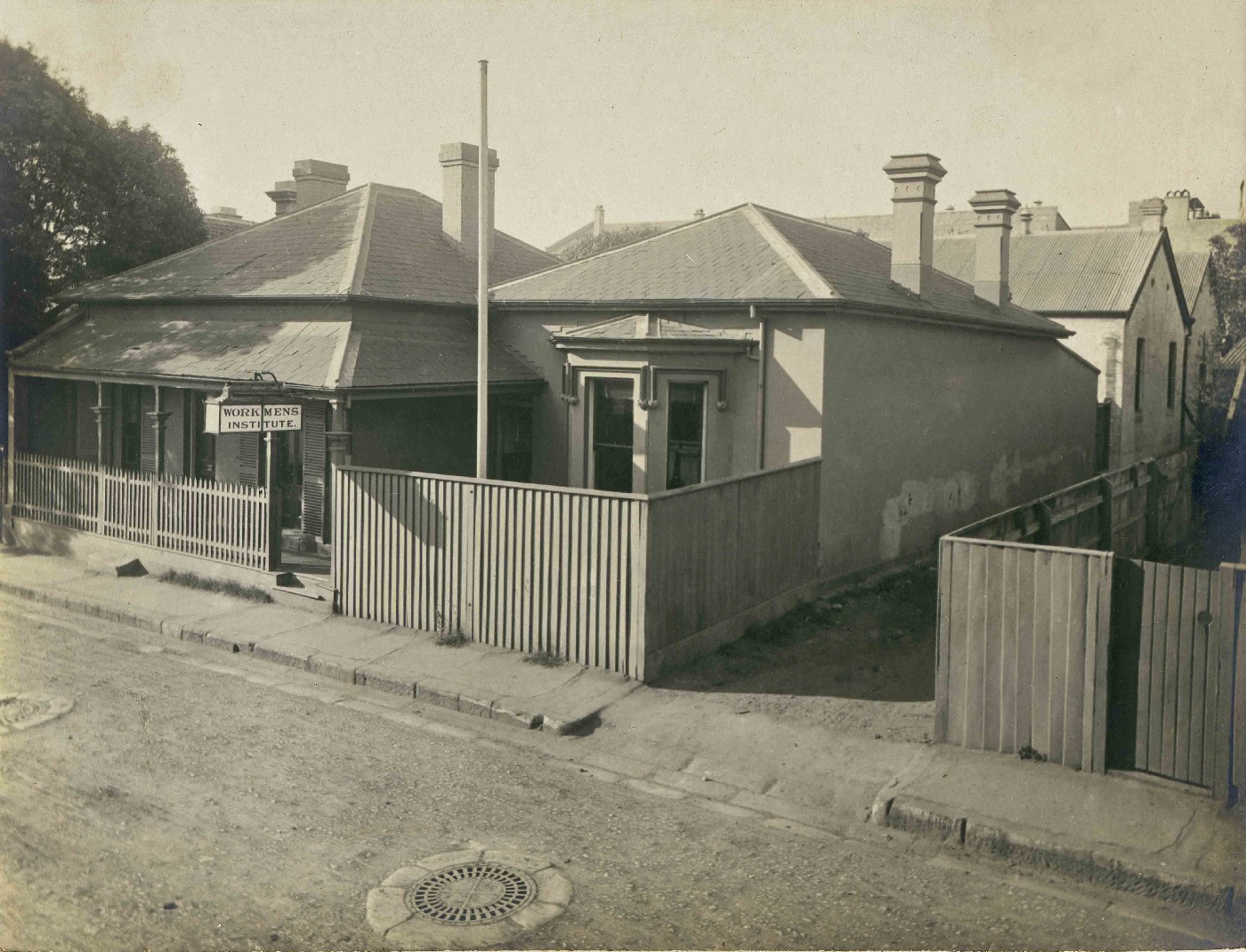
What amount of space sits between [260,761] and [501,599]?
3350mm

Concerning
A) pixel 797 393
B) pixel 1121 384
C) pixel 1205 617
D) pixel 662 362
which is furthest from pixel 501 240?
pixel 1121 384

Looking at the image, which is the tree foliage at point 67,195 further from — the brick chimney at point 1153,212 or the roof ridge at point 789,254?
the brick chimney at point 1153,212

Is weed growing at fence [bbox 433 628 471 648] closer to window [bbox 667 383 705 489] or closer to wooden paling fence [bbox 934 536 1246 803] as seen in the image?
window [bbox 667 383 705 489]

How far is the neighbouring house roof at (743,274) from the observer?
14.2m

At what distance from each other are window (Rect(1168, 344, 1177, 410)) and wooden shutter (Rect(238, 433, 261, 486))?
28.8 m

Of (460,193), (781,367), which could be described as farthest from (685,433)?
(460,193)

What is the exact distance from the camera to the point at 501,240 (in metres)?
20.7

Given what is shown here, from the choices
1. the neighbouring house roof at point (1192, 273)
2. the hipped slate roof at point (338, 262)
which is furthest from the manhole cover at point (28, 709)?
the neighbouring house roof at point (1192, 273)

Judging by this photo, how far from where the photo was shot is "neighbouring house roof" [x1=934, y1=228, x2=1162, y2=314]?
30297 millimetres

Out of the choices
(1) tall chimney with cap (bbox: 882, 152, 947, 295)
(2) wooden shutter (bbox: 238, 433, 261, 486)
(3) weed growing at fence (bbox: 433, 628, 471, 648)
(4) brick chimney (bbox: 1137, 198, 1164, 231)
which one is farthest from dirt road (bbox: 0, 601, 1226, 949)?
(4) brick chimney (bbox: 1137, 198, 1164, 231)

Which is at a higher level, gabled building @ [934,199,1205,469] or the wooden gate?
gabled building @ [934,199,1205,469]

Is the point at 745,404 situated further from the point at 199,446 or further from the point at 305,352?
the point at 199,446

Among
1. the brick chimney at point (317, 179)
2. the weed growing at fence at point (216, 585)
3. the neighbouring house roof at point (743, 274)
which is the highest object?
the brick chimney at point (317, 179)

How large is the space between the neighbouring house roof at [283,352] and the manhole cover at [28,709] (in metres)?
5.10
